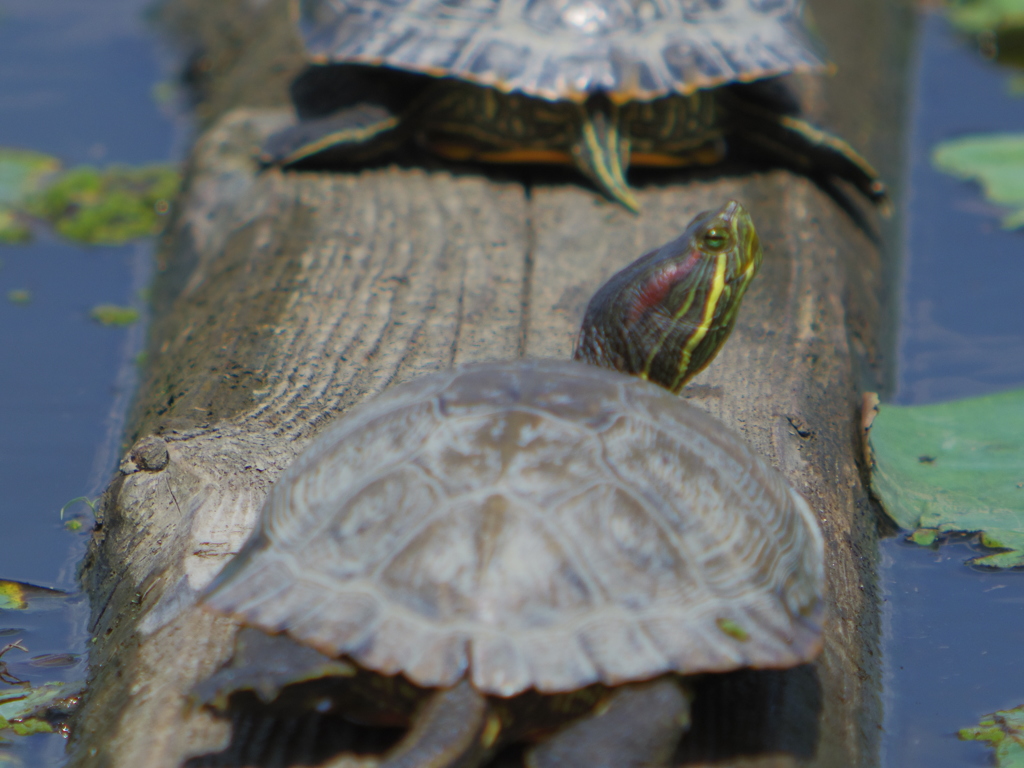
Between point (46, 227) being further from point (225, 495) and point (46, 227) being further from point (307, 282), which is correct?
point (225, 495)

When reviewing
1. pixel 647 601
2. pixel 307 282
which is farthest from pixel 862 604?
pixel 307 282

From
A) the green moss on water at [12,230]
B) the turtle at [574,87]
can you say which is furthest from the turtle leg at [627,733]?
the green moss on water at [12,230]

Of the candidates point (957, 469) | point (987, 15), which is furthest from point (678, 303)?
point (987, 15)

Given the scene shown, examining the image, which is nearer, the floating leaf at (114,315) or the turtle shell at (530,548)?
the turtle shell at (530,548)

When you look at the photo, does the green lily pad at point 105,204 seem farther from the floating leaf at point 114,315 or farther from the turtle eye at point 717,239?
the turtle eye at point 717,239

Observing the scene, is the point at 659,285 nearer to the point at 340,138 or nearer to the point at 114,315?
the point at 340,138

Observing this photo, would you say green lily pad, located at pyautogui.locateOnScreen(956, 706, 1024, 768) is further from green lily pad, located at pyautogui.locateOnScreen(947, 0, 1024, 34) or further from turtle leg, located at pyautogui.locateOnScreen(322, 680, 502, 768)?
green lily pad, located at pyautogui.locateOnScreen(947, 0, 1024, 34)
